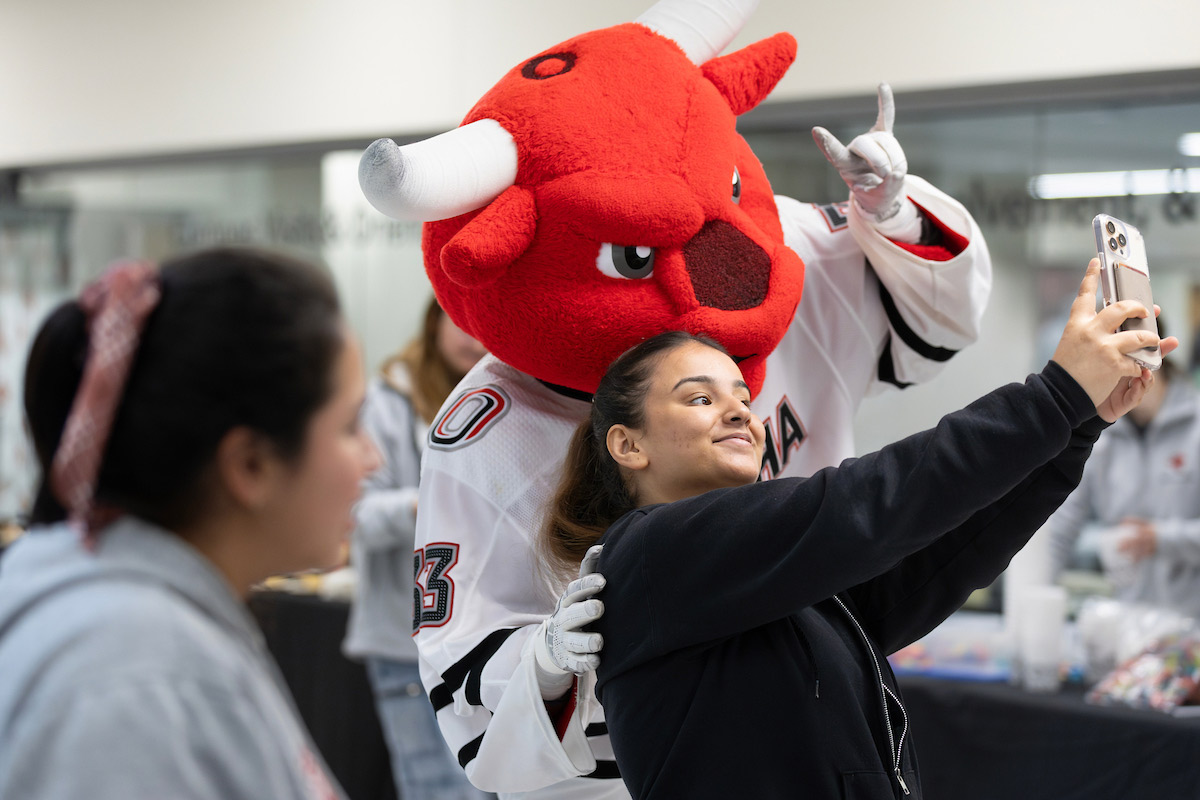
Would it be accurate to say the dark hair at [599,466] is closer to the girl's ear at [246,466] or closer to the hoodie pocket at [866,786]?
the hoodie pocket at [866,786]

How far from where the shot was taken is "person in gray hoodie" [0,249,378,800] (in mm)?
825

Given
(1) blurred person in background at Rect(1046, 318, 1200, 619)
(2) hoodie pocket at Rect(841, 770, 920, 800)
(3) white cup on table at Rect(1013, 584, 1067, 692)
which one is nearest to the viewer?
(2) hoodie pocket at Rect(841, 770, 920, 800)

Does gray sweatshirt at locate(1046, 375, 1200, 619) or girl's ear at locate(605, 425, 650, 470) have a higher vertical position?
girl's ear at locate(605, 425, 650, 470)

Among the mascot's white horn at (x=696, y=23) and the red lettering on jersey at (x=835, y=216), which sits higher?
the mascot's white horn at (x=696, y=23)

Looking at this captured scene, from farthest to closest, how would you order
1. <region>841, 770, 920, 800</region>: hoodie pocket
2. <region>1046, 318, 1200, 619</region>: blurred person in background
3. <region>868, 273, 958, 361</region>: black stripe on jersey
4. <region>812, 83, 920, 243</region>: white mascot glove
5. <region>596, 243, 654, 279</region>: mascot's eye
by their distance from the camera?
<region>1046, 318, 1200, 619</region>: blurred person in background, <region>868, 273, 958, 361</region>: black stripe on jersey, <region>812, 83, 920, 243</region>: white mascot glove, <region>596, 243, 654, 279</region>: mascot's eye, <region>841, 770, 920, 800</region>: hoodie pocket

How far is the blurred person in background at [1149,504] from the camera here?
3338 mm

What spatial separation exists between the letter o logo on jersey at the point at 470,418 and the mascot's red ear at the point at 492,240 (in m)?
0.25

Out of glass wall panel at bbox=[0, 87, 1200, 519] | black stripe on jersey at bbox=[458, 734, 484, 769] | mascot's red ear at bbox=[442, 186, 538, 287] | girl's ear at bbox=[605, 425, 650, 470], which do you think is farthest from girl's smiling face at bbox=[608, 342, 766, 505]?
glass wall panel at bbox=[0, 87, 1200, 519]

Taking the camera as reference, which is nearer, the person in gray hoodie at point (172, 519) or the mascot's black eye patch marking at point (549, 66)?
the person in gray hoodie at point (172, 519)

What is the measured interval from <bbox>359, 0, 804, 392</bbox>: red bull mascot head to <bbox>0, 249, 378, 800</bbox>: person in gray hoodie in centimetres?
46

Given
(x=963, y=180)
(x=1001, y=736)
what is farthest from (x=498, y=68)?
(x=1001, y=736)

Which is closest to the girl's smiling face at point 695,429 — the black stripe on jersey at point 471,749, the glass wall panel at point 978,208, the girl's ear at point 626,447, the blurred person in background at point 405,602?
the girl's ear at point 626,447

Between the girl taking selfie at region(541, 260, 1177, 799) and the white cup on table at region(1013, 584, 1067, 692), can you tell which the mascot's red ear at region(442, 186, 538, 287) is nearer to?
the girl taking selfie at region(541, 260, 1177, 799)

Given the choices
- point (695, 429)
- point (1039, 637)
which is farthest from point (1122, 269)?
point (1039, 637)
